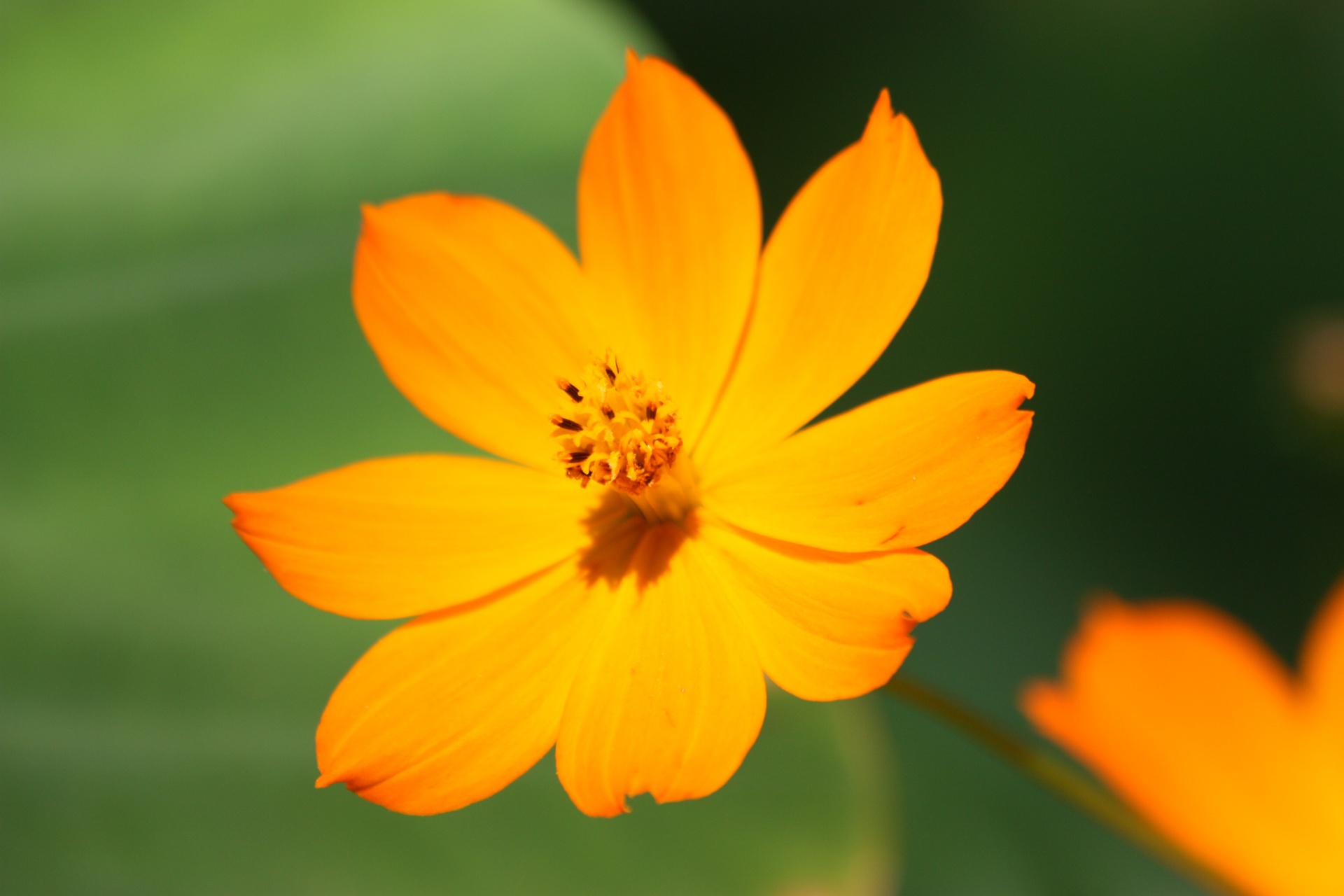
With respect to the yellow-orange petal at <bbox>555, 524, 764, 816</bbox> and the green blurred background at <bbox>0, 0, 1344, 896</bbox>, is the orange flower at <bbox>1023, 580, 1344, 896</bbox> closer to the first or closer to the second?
the green blurred background at <bbox>0, 0, 1344, 896</bbox>

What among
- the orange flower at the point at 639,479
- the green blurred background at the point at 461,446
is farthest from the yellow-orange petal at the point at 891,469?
the green blurred background at the point at 461,446

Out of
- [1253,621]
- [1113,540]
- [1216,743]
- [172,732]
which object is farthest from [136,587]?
[1253,621]

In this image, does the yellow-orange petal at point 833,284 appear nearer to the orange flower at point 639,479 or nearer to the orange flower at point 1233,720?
the orange flower at point 639,479

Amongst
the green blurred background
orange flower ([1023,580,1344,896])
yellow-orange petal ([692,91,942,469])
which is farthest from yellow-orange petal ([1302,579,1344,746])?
yellow-orange petal ([692,91,942,469])

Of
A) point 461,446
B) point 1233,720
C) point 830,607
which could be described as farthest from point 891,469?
point 1233,720

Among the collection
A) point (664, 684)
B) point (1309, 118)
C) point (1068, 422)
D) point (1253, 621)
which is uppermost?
point (1309, 118)

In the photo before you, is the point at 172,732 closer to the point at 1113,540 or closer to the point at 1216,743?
the point at 1216,743

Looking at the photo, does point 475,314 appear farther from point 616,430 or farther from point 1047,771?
point 1047,771
